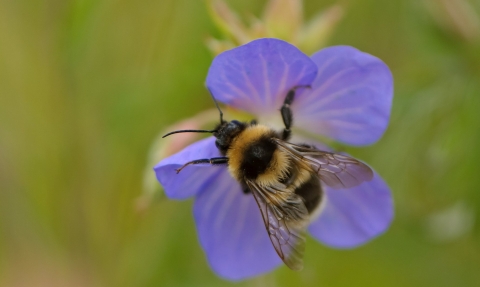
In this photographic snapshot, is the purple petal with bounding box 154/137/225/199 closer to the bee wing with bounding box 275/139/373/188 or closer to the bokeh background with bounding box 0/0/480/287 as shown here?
the bee wing with bounding box 275/139/373/188

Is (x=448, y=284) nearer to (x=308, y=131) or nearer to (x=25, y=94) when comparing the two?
(x=308, y=131)

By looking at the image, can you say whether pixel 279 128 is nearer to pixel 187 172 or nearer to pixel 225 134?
pixel 225 134

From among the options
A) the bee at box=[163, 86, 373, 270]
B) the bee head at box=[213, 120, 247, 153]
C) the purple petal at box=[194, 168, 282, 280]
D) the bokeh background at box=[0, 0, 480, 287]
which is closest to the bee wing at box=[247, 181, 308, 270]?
the bee at box=[163, 86, 373, 270]

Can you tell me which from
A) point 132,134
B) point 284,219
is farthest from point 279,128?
point 132,134

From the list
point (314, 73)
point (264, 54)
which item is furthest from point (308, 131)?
point (264, 54)

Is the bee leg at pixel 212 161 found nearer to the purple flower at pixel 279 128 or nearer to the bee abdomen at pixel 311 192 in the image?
the purple flower at pixel 279 128

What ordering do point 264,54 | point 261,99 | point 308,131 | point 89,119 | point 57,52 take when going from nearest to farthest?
point 264,54, point 261,99, point 308,131, point 57,52, point 89,119

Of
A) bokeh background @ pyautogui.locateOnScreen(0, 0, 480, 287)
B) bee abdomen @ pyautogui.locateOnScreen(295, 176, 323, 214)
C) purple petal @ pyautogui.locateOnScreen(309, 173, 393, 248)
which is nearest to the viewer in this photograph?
bee abdomen @ pyautogui.locateOnScreen(295, 176, 323, 214)
